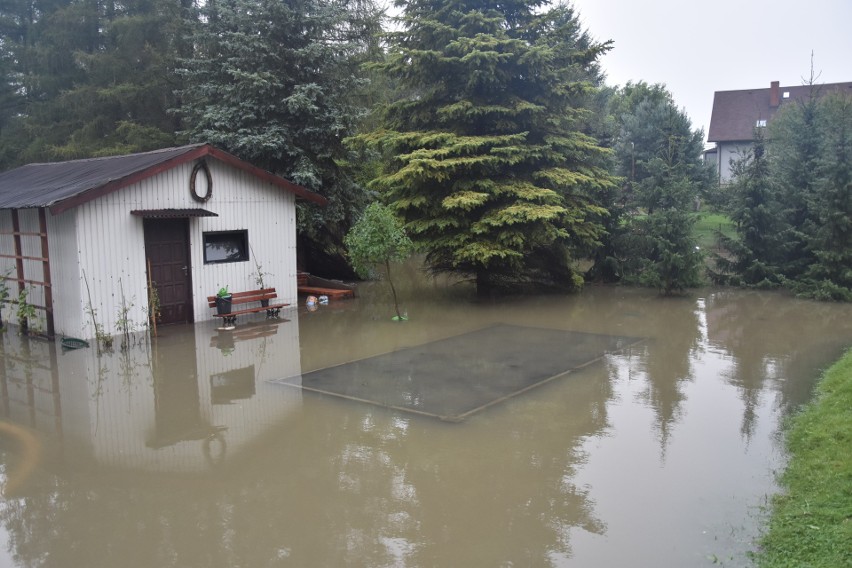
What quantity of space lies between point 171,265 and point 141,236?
3.36 ft

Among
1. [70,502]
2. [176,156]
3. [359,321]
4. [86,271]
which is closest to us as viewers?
[70,502]

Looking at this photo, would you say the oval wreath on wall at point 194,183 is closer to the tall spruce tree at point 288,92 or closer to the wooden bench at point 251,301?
the wooden bench at point 251,301

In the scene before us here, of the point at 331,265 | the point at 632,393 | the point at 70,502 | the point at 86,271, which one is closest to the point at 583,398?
the point at 632,393

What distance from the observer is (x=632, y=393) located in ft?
32.6

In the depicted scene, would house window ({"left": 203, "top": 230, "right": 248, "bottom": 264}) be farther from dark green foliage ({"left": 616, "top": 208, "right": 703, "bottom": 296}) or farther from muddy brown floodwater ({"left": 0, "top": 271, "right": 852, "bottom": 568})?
dark green foliage ({"left": 616, "top": 208, "right": 703, "bottom": 296})

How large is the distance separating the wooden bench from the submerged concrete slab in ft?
16.1

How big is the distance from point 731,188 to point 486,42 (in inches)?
368

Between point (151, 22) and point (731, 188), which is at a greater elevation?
point (151, 22)

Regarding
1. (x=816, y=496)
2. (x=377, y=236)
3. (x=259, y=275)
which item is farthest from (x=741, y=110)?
(x=816, y=496)

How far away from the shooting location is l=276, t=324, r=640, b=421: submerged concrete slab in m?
9.58

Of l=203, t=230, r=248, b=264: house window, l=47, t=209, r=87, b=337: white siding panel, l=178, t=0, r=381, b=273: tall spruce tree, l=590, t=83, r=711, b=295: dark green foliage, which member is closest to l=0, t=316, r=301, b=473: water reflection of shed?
l=47, t=209, r=87, b=337: white siding panel

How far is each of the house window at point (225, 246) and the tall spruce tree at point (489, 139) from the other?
4.07m

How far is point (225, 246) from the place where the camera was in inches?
640

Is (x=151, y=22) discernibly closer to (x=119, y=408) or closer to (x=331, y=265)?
(x=331, y=265)
